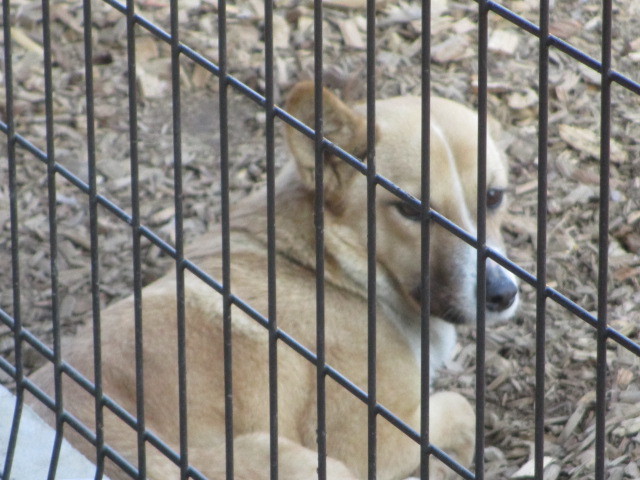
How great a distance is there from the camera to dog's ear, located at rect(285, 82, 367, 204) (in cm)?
322

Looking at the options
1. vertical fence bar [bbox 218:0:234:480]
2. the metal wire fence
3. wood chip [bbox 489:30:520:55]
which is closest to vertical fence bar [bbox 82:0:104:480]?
the metal wire fence

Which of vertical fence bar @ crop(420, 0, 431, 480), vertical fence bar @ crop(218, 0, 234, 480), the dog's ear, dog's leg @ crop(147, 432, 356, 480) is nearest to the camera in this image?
vertical fence bar @ crop(420, 0, 431, 480)

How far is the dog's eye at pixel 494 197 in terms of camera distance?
3.76 metres

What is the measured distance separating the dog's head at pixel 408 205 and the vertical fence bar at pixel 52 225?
1.07m

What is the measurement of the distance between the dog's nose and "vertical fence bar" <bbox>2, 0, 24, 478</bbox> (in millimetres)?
1506

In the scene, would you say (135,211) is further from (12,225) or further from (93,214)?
(12,225)

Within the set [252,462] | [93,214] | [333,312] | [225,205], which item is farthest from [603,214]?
[333,312]

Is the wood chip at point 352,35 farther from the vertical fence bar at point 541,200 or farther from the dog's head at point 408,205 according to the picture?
the vertical fence bar at point 541,200

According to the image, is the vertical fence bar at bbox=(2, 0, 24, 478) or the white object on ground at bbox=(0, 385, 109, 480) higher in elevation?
the vertical fence bar at bbox=(2, 0, 24, 478)

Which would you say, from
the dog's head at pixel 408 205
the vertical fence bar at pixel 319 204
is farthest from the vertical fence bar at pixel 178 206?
the dog's head at pixel 408 205

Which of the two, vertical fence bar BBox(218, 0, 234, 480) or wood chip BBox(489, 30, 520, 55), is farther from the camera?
wood chip BBox(489, 30, 520, 55)

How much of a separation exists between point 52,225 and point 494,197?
72.8 inches

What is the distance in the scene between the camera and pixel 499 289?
11.1ft

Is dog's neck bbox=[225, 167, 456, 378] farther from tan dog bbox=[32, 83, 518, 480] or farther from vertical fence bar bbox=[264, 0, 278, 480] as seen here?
vertical fence bar bbox=[264, 0, 278, 480]
